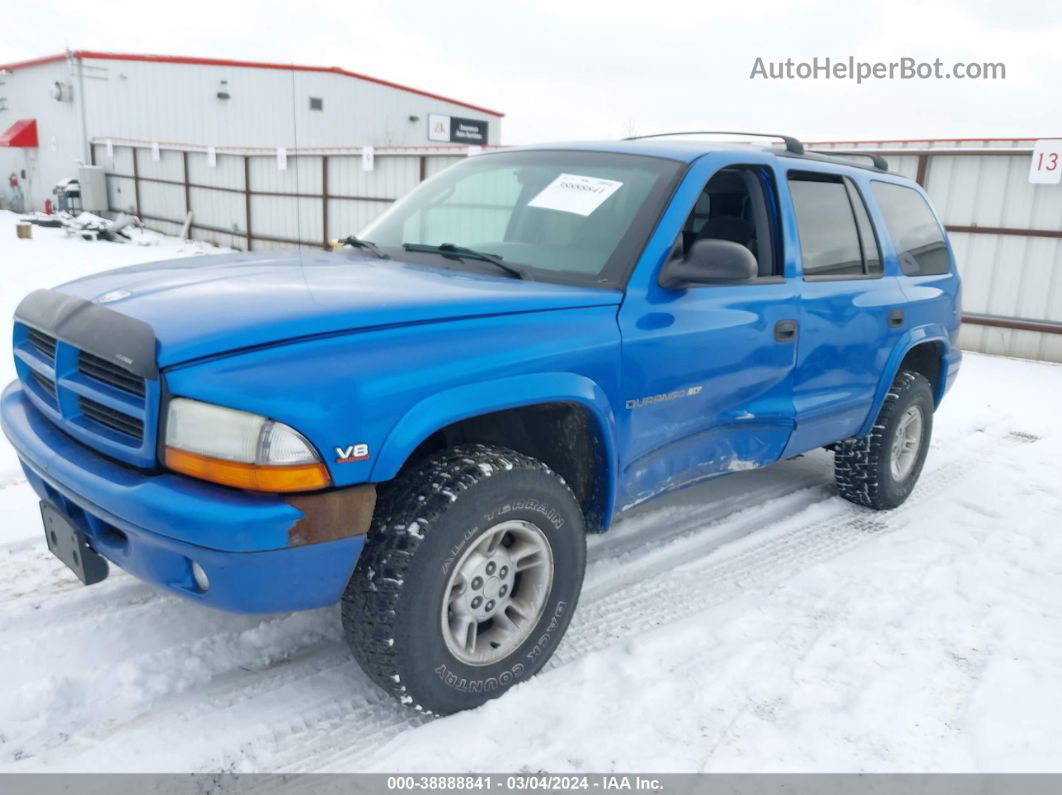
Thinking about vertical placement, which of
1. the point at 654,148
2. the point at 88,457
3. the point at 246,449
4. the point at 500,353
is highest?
the point at 654,148

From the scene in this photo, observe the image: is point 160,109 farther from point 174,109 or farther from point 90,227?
point 90,227

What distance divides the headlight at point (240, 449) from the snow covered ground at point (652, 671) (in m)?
0.88

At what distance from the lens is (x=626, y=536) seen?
13.0ft

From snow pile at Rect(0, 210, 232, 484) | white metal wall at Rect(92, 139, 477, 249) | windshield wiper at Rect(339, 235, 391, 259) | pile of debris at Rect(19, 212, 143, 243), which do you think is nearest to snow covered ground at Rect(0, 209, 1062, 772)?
windshield wiper at Rect(339, 235, 391, 259)

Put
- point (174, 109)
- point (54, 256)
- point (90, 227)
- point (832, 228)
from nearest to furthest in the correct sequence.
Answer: point (832, 228) → point (54, 256) → point (90, 227) → point (174, 109)

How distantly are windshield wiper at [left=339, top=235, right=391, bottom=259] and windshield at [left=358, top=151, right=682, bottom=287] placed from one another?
37 mm

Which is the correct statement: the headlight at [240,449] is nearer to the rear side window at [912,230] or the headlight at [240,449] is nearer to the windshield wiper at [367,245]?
the windshield wiper at [367,245]

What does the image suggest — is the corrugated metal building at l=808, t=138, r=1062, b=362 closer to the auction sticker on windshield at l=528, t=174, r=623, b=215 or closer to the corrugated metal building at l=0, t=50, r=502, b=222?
the auction sticker on windshield at l=528, t=174, r=623, b=215

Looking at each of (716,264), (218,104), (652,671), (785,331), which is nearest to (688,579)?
(652,671)

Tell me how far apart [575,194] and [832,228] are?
1.52 meters

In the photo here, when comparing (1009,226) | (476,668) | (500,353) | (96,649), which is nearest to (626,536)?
(476,668)

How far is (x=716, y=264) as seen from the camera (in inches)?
110

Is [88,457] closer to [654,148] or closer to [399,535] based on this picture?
[399,535]

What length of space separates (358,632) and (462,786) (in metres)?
0.52
